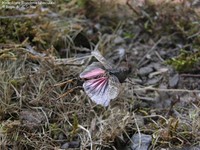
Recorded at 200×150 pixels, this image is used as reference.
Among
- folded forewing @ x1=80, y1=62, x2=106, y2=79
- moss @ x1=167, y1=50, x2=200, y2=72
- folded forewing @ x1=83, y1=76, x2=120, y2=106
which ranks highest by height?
folded forewing @ x1=80, y1=62, x2=106, y2=79

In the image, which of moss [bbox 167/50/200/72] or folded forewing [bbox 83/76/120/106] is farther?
moss [bbox 167/50/200/72]

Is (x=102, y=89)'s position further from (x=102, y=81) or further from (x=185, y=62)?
(x=185, y=62)

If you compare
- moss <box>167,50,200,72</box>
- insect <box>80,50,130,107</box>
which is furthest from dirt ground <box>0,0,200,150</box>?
insect <box>80,50,130,107</box>

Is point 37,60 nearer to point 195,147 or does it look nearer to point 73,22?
point 73,22

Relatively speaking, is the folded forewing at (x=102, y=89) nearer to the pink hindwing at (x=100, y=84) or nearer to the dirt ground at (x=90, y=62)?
the pink hindwing at (x=100, y=84)

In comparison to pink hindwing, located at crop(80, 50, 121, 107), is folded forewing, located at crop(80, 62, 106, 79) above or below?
above

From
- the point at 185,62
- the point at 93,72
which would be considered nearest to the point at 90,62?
the point at 93,72

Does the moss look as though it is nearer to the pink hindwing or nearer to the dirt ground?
the dirt ground
